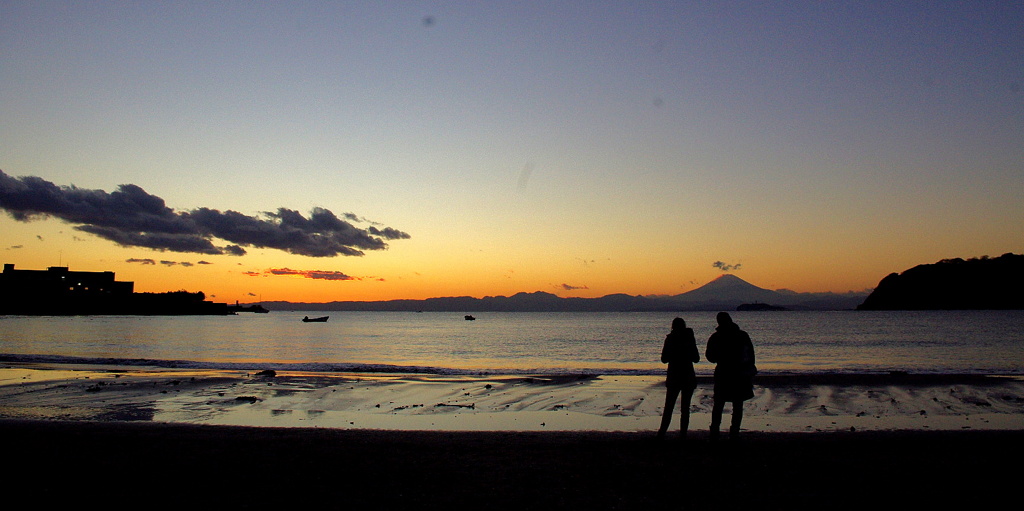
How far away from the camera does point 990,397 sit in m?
18.6

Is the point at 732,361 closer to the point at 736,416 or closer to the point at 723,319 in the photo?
the point at 723,319

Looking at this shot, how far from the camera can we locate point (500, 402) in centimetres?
1792

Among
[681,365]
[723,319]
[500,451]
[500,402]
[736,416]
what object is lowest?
[500,402]

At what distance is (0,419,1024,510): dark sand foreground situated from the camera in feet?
22.6

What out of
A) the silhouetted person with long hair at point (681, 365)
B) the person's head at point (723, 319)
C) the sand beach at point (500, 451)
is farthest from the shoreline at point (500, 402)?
the person's head at point (723, 319)

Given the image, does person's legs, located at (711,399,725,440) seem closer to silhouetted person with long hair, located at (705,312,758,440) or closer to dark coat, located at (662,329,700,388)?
silhouetted person with long hair, located at (705,312,758,440)

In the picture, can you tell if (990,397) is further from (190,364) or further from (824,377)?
(190,364)

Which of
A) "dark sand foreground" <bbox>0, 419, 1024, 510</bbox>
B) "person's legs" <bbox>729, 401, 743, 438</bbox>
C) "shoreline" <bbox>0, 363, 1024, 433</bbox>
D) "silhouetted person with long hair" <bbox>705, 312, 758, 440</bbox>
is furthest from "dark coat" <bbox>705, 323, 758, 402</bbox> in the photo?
"shoreline" <bbox>0, 363, 1024, 433</bbox>

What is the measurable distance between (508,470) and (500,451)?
1.39 metres

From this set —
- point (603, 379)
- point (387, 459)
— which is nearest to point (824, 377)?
point (603, 379)

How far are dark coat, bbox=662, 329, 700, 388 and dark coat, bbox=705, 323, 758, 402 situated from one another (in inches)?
19.4

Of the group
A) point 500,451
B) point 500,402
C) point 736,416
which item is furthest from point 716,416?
point 500,402

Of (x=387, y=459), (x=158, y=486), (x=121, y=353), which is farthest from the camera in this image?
(x=121, y=353)

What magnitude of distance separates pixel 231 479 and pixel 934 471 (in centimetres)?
940
